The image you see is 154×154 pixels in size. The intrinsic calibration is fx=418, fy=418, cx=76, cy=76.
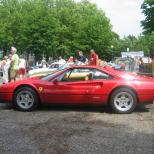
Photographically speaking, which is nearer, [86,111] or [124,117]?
[124,117]

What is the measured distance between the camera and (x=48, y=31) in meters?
50.0

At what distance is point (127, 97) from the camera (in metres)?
10.2

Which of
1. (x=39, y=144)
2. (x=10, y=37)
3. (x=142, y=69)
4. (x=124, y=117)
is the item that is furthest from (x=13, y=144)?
(x=10, y=37)

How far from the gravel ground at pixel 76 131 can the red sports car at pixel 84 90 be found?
0.28 m

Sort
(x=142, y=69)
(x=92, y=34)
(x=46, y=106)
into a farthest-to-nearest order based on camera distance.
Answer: (x=92, y=34)
(x=142, y=69)
(x=46, y=106)

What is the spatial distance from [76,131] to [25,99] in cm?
298

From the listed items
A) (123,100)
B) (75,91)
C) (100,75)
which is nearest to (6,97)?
(75,91)

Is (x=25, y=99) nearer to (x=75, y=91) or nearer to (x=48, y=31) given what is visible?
(x=75, y=91)

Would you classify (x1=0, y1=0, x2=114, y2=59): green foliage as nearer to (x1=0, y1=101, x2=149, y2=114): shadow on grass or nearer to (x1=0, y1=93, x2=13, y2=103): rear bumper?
(x1=0, y1=101, x2=149, y2=114): shadow on grass

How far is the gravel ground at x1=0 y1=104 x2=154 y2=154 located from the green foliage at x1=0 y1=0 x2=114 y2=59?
40.0 metres

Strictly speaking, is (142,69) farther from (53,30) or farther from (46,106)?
(53,30)

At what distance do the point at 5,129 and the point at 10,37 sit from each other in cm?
4900

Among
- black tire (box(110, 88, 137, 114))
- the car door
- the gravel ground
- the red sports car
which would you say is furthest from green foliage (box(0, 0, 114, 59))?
the gravel ground

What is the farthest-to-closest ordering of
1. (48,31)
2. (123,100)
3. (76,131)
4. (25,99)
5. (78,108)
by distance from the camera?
(48,31) → (78,108) → (25,99) → (123,100) → (76,131)
